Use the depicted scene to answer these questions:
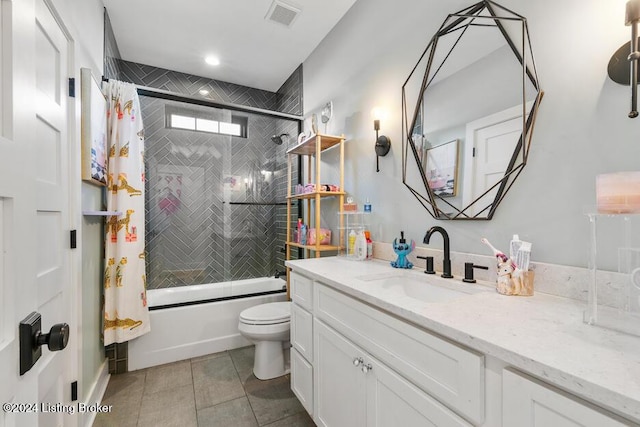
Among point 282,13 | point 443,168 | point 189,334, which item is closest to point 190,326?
point 189,334

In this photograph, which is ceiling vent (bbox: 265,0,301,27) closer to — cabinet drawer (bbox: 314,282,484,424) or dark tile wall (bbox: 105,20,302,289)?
dark tile wall (bbox: 105,20,302,289)

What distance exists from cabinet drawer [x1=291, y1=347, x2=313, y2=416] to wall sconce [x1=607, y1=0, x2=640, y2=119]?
1687 mm

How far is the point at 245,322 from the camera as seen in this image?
206 centimetres

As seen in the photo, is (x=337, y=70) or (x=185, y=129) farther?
(x=185, y=129)

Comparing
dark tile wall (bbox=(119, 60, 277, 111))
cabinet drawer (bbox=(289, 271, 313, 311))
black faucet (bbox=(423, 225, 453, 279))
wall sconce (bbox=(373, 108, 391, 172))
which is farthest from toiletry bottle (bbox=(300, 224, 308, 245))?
dark tile wall (bbox=(119, 60, 277, 111))

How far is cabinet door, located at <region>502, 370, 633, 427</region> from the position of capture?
0.51 meters

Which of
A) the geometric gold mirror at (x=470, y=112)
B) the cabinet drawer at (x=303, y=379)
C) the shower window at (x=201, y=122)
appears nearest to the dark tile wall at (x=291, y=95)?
the shower window at (x=201, y=122)

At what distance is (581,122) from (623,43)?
24 centimetres

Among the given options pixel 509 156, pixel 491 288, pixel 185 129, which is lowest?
pixel 491 288

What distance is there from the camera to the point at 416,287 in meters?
1.39

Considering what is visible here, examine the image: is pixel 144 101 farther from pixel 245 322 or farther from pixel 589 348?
pixel 589 348

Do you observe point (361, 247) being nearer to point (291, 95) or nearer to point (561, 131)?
point (561, 131)

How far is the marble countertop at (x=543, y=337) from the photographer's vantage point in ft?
1.63

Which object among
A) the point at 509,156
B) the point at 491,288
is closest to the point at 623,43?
the point at 509,156
